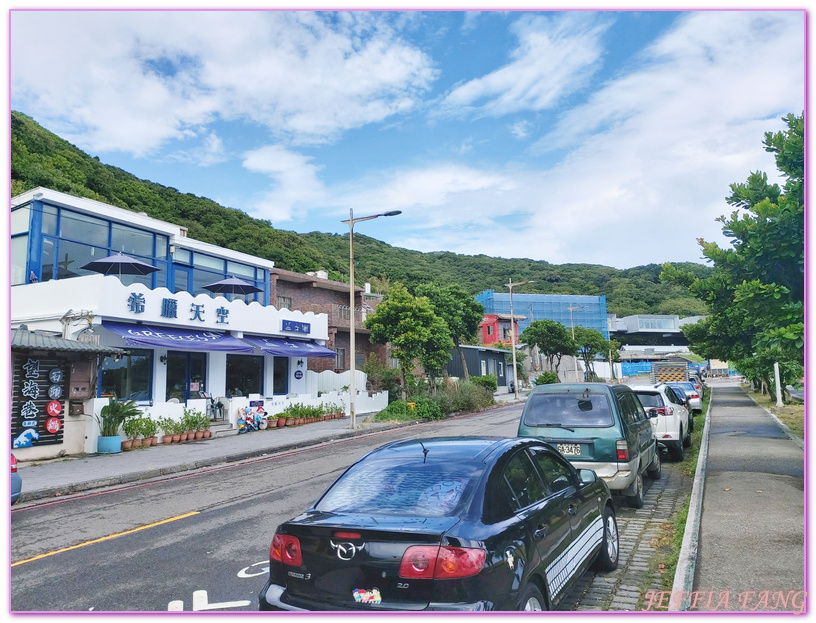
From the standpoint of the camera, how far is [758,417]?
69.2ft

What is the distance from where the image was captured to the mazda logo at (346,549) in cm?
351

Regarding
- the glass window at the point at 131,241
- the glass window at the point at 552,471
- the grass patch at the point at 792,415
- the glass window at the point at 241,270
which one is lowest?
the grass patch at the point at 792,415

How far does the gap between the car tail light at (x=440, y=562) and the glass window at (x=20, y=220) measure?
65.5 feet

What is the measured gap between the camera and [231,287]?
25016mm

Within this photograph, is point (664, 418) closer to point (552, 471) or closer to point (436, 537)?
point (552, 471)

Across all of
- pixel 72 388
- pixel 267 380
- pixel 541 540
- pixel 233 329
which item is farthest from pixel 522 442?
pixel 267 380

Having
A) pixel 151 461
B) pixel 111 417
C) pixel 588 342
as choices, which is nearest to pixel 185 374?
pixel 111 417

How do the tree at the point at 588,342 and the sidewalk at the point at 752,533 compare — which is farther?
the tree at the point at 588,342

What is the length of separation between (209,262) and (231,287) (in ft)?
4.91

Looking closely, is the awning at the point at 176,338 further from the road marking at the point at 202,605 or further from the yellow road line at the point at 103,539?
the road marking at the point at 202,605

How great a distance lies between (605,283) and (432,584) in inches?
4802

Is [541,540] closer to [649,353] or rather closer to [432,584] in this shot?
[432,584]

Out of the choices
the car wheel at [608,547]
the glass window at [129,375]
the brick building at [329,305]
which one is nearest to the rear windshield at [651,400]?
the car wheel at [608,547]

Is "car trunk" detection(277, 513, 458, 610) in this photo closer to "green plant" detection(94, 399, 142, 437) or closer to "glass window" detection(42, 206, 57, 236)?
"green plant" detection(94, 399, 142, 437)
